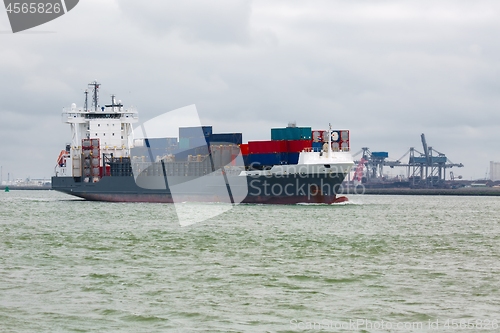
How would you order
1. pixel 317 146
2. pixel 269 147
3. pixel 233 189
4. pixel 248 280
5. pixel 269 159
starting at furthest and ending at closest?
pixel 233 189, pixel 317 146, pixel 269 147, pixel 269 159, pixel 248 280

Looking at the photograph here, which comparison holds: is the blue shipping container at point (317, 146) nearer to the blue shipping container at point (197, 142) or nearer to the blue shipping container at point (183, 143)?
the blue shipping container at point (197, 142)

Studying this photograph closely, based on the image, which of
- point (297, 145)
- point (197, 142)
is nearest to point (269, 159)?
point (297, 145)

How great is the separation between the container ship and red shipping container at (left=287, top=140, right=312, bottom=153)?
0.04 metres

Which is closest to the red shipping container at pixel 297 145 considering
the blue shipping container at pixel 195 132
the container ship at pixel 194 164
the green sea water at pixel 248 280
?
the container ship at pixel 194 164

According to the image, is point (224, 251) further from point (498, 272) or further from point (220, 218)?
point (220, 218)

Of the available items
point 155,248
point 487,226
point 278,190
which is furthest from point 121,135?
point 155,248

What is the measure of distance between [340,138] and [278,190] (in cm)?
605

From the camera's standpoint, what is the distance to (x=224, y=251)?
22.9 metres

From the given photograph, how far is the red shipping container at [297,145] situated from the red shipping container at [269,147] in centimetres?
34

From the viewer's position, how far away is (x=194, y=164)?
178 ft

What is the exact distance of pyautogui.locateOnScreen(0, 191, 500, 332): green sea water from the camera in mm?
13023

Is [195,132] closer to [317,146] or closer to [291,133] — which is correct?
[291,133]

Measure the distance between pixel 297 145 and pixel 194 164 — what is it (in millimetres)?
8767

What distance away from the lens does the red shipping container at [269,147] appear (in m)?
49.3
